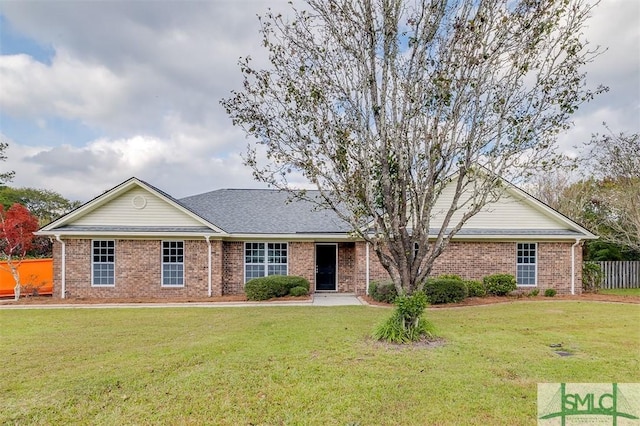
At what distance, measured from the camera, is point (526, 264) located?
16156 mm

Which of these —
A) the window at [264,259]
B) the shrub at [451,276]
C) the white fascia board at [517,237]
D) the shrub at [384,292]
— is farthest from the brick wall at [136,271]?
the white fascia board at [517,237]

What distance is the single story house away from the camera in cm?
1524

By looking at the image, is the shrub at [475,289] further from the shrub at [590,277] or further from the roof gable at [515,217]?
the shrub at [590,277]

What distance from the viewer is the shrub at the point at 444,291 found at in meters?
13.6

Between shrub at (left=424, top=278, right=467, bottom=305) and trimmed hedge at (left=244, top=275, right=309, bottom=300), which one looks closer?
shrub at (left=424, top=278, right=467, bottom=305)

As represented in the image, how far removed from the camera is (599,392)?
209 inches

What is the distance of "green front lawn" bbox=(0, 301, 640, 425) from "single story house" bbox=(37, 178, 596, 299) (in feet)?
15.9

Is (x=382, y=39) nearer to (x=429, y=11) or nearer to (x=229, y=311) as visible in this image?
(x=429, y=11)

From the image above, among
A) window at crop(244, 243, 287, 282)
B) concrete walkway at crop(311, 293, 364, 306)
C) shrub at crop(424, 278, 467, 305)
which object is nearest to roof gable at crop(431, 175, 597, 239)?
shrub at crop(424, 278, 467, 305)

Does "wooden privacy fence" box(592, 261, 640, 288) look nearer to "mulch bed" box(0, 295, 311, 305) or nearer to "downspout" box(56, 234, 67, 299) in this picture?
"mulch bed" box(0, 295, 311, 305)

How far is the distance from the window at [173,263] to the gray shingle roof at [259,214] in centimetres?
168

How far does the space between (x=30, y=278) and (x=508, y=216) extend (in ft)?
68.4

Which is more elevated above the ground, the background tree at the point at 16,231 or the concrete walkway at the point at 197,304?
the background tree at the point at 16,231

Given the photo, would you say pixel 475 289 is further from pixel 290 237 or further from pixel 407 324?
pixel 407 324
